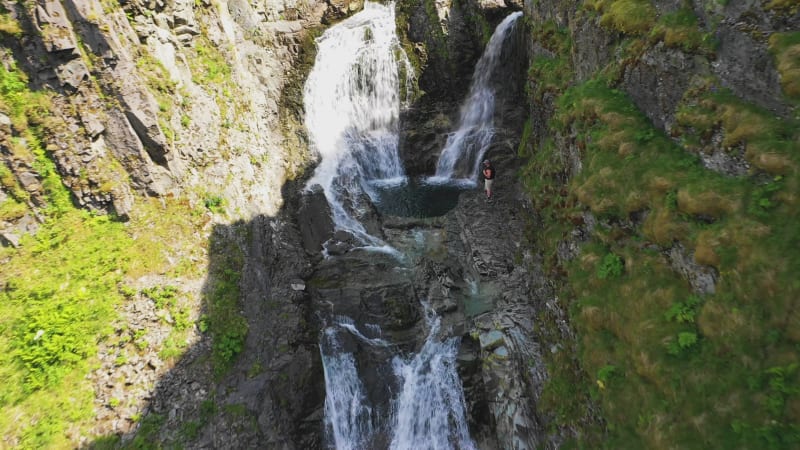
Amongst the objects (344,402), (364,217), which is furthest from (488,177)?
(344,402)

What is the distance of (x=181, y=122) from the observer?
600 inches

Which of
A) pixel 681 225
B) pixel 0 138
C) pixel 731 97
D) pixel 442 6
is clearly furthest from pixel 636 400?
pixel 442 6

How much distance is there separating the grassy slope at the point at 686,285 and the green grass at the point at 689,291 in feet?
0.07

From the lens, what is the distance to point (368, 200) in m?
21.4

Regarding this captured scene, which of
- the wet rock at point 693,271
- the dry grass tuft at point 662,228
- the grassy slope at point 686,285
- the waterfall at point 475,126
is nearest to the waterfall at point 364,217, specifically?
the waterfall at point 475,126

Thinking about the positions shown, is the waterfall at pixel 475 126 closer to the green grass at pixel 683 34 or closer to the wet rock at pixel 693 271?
the green grass at pixel 683 34

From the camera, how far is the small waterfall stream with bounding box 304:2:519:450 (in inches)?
465

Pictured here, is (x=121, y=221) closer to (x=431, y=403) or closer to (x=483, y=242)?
(x=431, y=403)

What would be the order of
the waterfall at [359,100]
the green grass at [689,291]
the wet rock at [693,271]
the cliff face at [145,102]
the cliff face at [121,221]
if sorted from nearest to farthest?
1. the green grass at [689,291]
2. the wet rock at [693,271]
3. the cliff face at [121,221]
4. the cliff face at [145,102]
5. the waterfall at [359,100]

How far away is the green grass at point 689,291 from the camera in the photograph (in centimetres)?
559

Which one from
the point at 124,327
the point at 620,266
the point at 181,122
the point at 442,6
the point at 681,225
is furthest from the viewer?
the point at 442,6

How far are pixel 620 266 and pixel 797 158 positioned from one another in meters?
3.64

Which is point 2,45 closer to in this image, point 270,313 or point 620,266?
point 270,313

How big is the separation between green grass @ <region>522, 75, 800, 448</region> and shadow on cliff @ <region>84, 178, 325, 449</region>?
25.0ft
